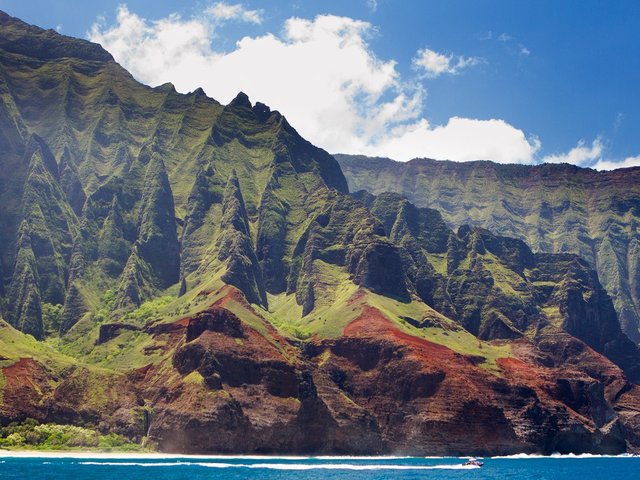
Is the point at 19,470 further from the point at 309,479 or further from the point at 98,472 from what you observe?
the point at 309,479

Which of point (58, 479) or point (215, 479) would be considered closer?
point (58, 479)

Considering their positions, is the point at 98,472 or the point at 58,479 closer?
the point at 58,479

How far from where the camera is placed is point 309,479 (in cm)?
19988

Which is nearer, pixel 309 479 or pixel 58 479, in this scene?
Result: pixel 58 479

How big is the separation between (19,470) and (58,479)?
21.7 metres

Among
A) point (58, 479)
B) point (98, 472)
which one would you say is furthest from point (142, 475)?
point (58, 479)

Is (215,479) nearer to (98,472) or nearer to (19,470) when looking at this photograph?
(98,472)

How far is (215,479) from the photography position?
634ft

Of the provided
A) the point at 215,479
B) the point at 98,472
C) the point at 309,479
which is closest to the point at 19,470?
the point at 98,472

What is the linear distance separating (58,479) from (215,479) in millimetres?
30927

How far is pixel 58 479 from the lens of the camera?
177 meters

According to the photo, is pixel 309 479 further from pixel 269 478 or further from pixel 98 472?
pixel 98 472

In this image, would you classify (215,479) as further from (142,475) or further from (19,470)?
(19,470)

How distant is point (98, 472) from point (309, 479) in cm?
4188
